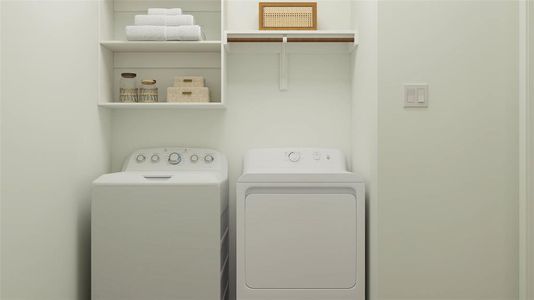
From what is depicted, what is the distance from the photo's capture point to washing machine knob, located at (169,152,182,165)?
2432mm

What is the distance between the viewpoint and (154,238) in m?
1.94

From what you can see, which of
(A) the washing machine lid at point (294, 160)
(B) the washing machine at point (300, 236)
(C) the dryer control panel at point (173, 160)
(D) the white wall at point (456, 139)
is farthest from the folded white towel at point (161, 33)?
(D) the white wall at point (456, 139)

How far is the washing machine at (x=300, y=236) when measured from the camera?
2.00 meters

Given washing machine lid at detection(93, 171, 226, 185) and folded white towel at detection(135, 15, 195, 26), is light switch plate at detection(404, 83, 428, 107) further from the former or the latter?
folded white towel at detection(135, 15, 195, 26)

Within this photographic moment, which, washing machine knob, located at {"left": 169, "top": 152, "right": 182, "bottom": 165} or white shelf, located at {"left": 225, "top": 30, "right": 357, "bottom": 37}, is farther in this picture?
washing machine knob, located at {"left": 169, "top": 152, "right": 182, "bottom": 165}

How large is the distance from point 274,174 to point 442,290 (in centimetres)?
96

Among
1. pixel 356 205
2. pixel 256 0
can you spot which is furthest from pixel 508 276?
pixel 256 0

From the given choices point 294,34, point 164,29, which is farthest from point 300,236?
point 164,29

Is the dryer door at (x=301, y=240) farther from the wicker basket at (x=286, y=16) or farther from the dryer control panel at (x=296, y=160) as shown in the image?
the wicker basket at (x=286, y=16)

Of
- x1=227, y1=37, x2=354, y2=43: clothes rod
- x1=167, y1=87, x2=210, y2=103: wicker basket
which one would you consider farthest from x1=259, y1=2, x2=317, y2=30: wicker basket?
x1=167, y1=87, x2=210, y2=103: wicker basket

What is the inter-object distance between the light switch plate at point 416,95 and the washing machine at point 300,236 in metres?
0.44

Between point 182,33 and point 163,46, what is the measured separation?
0.16m

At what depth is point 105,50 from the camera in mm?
2354

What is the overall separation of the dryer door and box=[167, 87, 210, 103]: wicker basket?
68cm
